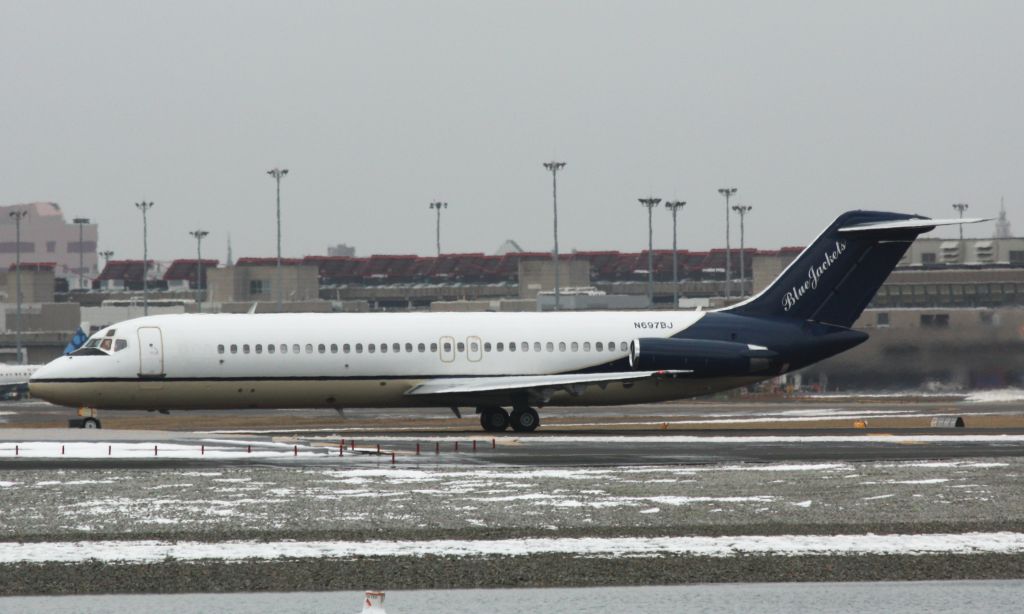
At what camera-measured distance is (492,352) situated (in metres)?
45.2

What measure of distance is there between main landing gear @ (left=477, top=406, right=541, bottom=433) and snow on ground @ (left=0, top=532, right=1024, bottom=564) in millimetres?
22584

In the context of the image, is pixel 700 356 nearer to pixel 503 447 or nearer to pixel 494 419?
pixel 494 419

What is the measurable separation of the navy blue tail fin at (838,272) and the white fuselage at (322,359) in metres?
3.15

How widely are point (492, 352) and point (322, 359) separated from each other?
499 cm

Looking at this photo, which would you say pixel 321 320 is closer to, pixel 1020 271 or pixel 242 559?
pixel 242 559

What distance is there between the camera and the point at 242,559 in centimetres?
2067

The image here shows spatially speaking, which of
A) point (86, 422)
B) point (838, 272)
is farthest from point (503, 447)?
point (86, 422)

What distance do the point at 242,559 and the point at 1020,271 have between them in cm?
9265

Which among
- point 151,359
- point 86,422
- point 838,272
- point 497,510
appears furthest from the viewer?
point 86,422

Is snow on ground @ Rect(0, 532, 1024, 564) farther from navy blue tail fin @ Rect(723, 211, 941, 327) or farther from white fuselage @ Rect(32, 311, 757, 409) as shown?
navy blue tail fin @ Rect(723, 211, 941, 327)

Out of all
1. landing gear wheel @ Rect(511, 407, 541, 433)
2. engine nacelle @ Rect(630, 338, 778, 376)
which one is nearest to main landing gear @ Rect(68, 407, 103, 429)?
landing gear wheel @ Rect(511, 407, 541, 433)

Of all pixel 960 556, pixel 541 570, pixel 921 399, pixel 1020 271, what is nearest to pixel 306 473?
pixel 541 570

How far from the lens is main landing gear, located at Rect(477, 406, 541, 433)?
44875mm

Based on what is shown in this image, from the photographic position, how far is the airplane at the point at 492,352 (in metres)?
43.8
